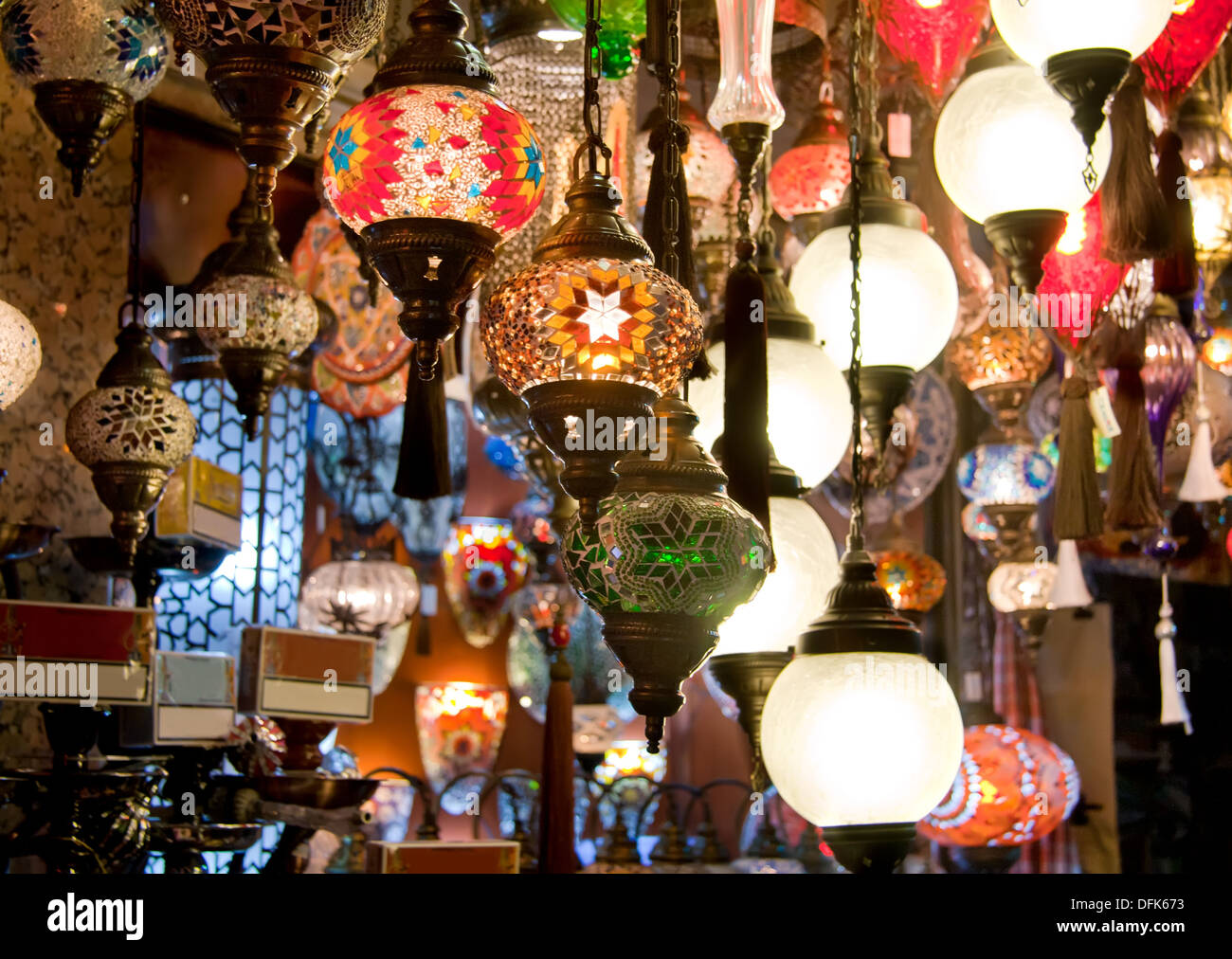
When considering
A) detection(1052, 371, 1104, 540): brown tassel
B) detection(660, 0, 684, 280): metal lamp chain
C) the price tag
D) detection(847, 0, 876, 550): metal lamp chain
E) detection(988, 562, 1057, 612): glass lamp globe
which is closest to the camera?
detection(660, 0, 684, 280): metal lamp chain

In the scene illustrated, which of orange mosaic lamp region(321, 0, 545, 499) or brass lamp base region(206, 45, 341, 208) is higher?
brass lamp base region(206, 45, 341, 208)

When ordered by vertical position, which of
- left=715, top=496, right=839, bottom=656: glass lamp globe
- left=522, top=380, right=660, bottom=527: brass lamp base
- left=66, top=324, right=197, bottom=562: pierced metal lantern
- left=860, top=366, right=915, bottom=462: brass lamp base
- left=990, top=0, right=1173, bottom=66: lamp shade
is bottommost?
left=715, top=496, right=839, bottom=656: glass lamp globe

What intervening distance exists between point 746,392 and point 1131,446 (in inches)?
58.2

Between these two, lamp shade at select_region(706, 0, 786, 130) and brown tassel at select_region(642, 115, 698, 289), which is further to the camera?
lamp shade at select_region(706, 0, 786, 130)

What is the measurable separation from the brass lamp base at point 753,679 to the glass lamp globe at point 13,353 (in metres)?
1.15

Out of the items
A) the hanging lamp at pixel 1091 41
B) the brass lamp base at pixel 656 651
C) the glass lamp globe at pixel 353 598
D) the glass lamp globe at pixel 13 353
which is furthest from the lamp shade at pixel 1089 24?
the glass lamp globe at pixel 353 598

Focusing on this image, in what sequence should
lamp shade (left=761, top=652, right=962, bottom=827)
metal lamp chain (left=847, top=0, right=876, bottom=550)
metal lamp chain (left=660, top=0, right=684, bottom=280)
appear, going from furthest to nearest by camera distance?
1. metal lamp chain (left=847, top=0, right=876, bottom=550)
2. lamp shade (left=761, top=652, right=962, bottom=827)
3. metal lamp chain (left=660, top=0, right=684, bottom=280)

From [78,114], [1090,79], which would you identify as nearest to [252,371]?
[78,114]

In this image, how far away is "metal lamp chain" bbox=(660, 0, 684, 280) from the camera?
176 centimetres

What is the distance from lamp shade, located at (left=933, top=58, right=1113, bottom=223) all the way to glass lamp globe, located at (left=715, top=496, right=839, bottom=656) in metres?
0.55

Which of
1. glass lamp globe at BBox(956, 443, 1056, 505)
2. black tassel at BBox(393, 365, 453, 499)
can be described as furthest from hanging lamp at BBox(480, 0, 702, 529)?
glass lamp globe at BBox(956, 443, 1056, 505)

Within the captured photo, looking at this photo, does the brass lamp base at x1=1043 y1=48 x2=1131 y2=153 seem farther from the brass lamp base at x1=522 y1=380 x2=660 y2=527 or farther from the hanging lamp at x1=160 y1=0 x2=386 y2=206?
the hanging lamp at x1=160 y1=0 x2=386 y2=206

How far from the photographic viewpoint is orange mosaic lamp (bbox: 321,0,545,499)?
1521mm
